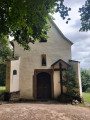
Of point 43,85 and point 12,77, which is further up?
point 12,77

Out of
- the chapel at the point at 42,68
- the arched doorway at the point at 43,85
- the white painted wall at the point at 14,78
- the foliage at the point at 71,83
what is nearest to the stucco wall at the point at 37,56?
the chapel at the point at 42,68

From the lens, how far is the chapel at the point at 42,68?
29.3ft

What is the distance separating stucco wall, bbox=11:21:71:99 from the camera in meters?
9.07

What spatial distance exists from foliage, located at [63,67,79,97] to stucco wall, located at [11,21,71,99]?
1087 mm

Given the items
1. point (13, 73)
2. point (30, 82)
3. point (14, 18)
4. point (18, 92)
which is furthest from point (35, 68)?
point (14, 18)

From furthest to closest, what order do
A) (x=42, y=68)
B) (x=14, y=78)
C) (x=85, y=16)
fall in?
1. (x=42, y=68)
2. (x=14, y=78)
3. (x=85, y=16)

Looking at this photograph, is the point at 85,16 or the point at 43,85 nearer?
the point at 85,16

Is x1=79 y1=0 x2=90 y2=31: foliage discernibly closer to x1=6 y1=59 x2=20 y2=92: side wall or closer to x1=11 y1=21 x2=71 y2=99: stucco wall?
x1=11 y1=21 x2=71 y2=99: stucco wall

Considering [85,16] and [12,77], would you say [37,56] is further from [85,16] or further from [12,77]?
[85,16]

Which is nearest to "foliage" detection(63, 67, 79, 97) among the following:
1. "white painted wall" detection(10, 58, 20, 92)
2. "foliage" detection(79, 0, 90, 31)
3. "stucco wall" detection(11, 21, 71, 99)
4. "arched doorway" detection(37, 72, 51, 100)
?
"stucco wall" detection(11, 21, 71, 99)

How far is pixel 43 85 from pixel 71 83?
284 cm

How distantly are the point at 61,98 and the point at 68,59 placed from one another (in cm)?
390

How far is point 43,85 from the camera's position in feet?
31.4

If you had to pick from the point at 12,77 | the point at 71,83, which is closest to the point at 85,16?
the point at 71,83
